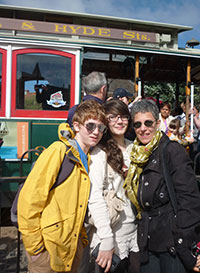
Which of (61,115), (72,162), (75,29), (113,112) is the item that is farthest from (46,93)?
(72,162)

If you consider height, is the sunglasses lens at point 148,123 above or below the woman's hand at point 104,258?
above

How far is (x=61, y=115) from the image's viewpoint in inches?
153

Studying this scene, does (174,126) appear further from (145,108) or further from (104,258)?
(104,258)

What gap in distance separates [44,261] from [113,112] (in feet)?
3.67

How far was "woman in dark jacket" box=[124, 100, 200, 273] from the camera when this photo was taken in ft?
4.78

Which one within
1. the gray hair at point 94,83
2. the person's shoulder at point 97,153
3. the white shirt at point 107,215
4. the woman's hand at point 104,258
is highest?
the gray hair at point 94,83

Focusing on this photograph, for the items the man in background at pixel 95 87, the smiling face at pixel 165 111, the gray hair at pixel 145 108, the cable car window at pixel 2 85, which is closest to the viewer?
the gray hair at pixel 145 108

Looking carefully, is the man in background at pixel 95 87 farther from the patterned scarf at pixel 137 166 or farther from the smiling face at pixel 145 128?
the patterned scarf at pixel 137 166

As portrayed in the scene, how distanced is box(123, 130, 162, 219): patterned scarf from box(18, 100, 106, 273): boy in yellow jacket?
1.04ft

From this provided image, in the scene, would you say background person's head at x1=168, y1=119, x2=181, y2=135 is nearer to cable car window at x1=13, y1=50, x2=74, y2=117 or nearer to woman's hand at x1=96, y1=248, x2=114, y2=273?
cable car window at x1=13, y1=50, x2=74, y2=117

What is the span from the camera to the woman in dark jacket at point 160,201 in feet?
Answer: 4.78

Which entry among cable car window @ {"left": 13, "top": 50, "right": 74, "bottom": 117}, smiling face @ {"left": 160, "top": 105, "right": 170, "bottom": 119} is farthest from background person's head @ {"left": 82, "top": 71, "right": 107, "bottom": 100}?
smiling face @ {"left": 160, "top": 105, "right": 170, "bottom": 119}

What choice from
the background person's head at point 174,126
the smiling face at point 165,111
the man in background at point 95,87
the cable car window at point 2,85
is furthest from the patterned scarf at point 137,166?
the smiling face at point 165,111

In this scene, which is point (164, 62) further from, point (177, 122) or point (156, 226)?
point (156, 226)
